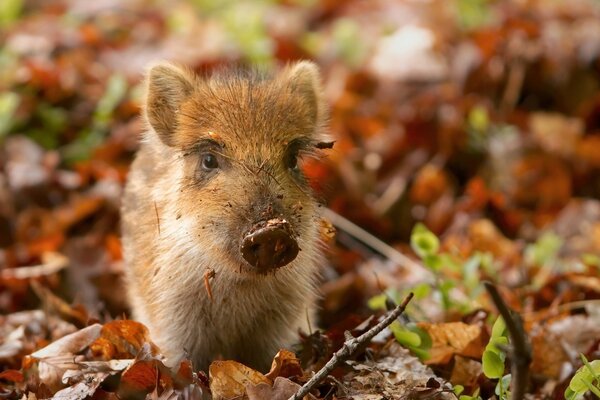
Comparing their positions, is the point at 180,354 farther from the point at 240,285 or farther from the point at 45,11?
the point at 45,11

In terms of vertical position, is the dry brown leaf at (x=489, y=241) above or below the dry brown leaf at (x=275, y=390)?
below

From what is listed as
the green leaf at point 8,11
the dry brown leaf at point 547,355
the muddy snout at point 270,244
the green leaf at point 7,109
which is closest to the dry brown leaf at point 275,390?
the muddy snout at point 270,244

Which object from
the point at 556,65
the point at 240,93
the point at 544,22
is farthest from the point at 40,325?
the point at 544,22

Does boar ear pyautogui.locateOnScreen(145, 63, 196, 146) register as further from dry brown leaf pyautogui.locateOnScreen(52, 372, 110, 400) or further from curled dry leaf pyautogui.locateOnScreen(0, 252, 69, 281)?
curled dry leaf pyautogui.locateOnScreen(0, 252, 69, 281)

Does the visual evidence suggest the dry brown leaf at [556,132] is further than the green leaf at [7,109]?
Yes

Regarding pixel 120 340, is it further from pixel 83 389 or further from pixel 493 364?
pixel 493 364

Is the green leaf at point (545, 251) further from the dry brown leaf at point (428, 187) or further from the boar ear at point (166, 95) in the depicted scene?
the boar ear at point (166, 95)
